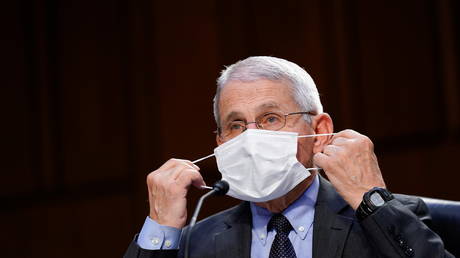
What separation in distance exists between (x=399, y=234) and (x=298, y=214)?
41cm

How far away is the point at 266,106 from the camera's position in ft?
7.01

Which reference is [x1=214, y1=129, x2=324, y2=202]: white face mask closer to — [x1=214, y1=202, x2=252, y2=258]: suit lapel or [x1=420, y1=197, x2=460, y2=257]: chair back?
[x1=214, y1=202, x2=252, y2=258]: suit lapel

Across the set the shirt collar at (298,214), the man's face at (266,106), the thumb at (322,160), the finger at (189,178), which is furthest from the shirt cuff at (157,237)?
the thumb at (322,160)

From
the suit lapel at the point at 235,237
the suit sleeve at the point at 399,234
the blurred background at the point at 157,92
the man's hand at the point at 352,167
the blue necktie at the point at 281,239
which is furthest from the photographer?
the blurred background at the point at 157,92

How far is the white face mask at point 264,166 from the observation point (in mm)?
2006

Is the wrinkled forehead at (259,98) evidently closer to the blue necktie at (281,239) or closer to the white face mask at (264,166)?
the white face mask at (264,166)

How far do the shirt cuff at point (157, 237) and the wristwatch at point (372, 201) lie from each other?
1.98 feet

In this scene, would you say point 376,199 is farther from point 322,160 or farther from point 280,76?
point 280,76

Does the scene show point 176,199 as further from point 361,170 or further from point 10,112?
point 10,112

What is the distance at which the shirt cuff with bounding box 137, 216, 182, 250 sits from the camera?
6.77 ft

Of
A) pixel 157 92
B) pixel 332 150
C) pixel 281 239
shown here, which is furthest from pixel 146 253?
pixel 157 92

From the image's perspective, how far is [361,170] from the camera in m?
1.92

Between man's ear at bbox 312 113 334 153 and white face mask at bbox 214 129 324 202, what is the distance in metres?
0.13

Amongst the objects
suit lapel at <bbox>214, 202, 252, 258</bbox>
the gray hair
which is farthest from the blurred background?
suit lapel at <bbox>214, 202, 252, 258</bbox>
